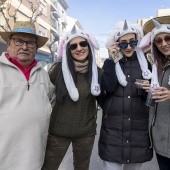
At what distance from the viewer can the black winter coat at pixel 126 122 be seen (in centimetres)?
242

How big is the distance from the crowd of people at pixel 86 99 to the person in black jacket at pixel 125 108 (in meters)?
0.01

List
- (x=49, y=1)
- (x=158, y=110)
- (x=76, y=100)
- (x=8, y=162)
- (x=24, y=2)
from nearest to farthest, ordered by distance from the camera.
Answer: (x=8, y=162)
(x=158, y=110)
(x=76, y=100)
(x=24, y=2)
(x=49, y=1)

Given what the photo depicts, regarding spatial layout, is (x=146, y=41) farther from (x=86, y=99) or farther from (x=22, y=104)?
(x=22, y=104)

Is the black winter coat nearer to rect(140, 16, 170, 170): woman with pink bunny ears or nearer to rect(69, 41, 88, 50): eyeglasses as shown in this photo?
rect(140, 16, 170, 170): woman with pink bunny ears

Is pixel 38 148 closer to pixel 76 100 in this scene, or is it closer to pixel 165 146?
pixel 76 100

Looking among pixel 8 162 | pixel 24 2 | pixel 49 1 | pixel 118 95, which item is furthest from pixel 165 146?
pixel 49 1

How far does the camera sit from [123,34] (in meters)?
2.52

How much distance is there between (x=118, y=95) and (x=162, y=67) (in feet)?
1.87

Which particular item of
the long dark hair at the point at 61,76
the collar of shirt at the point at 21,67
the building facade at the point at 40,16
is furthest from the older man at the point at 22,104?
the building facade at the point at 40,16

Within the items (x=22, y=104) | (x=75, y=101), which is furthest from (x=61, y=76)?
(x=22, y=104)

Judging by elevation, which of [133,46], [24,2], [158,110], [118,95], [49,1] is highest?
[49,1]

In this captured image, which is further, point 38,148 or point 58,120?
point 58,120

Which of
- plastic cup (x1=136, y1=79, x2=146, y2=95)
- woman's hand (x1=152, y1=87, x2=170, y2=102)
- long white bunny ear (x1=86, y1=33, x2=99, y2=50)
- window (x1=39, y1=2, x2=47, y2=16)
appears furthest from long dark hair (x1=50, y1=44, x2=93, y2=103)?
window (x1=39, y1=2, x2=47, y2=16)

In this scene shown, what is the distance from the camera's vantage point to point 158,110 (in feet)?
7.55
